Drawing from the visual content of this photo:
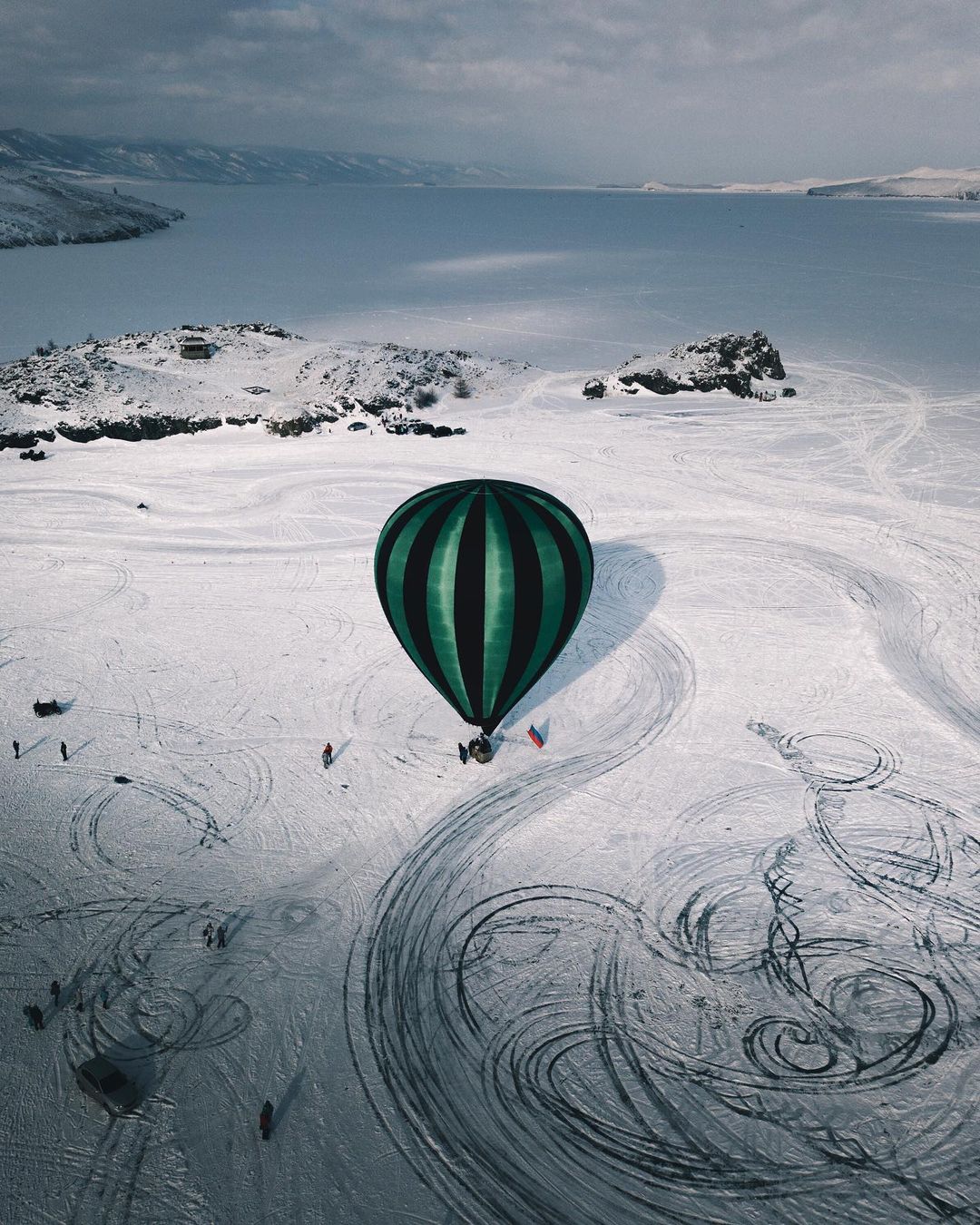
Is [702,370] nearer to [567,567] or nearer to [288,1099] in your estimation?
[567,567]

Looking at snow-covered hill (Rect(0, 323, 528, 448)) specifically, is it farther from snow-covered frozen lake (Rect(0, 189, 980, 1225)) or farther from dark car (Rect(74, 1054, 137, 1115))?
dark car (Rect(74, 1054, 137, 1115))

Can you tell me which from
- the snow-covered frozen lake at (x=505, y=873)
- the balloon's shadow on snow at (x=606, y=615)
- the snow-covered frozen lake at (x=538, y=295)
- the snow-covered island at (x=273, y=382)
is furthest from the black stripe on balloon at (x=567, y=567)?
the snow-covered frozen lake at (x=538, y=295)

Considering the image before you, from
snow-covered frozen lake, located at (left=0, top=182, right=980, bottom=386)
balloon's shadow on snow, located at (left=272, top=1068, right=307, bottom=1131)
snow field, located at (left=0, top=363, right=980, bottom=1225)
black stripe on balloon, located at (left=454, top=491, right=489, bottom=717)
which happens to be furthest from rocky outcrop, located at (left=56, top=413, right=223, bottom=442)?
balloon's shadow on snow, located at (left=272, top=1068, right=307, bottom=1131)

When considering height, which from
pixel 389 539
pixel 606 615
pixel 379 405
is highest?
pixel 389 539

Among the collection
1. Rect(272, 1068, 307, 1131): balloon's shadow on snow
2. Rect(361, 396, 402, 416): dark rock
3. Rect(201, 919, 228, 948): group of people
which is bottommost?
Rect(272, 1068, 307, 1131): balloon's shadow on snow

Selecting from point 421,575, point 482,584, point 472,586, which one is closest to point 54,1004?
point 421,575

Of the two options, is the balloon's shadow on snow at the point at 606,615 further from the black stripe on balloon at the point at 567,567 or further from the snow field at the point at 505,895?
the black stripe on balloon at the point at 567,567

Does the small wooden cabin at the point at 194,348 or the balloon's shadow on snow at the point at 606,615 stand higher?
the small wooden cabin at the point at 194,348
